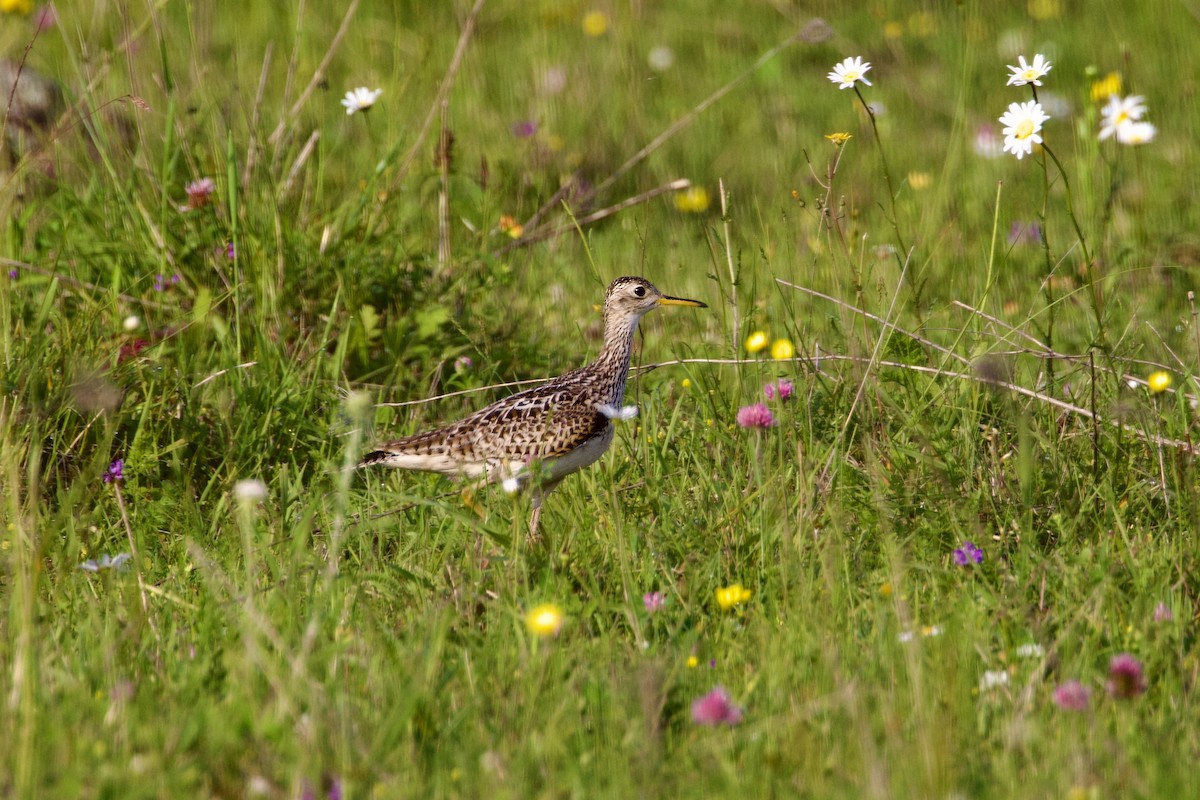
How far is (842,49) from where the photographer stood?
9.28 metres

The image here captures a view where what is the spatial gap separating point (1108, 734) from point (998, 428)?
1.62 m

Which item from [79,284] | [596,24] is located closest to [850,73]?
[79,284]

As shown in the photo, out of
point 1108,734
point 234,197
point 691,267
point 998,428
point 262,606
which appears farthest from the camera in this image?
point 691,267

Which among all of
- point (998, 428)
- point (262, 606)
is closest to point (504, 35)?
point (998, 428)

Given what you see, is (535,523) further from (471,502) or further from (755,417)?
(755,417)

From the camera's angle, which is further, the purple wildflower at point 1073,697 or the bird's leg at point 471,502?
the bird's leg at point 471,502

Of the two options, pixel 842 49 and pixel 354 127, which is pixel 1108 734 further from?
pixel 842 49

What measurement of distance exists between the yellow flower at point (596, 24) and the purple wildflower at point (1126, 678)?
731cm

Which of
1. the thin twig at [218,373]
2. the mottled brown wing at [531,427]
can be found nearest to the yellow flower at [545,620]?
the mottled brown wing at [531,427]

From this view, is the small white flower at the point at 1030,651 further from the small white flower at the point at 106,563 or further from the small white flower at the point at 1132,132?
the small white flower at the point at 106,563

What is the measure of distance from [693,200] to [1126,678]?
4.71 metres

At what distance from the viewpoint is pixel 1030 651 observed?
3.26 meters

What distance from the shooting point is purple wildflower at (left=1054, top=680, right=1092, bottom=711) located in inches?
119

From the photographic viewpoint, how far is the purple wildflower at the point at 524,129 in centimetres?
771
